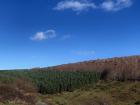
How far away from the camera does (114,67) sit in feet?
136

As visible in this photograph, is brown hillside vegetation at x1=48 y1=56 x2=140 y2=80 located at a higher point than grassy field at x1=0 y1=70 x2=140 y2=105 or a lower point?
Answer: higher

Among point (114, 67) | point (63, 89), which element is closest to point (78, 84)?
point (63, 89)

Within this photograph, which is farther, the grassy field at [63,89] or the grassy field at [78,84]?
the grassy field at [78,84]

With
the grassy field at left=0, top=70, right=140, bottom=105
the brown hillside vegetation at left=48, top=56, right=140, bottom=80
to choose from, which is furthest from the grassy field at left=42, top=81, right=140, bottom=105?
the brown hillside vegetation at left=48, top=56, right=140, bottom=80

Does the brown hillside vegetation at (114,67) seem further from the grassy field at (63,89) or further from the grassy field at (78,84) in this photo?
the grassy field at (63,89)

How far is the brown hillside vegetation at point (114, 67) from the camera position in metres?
40.1

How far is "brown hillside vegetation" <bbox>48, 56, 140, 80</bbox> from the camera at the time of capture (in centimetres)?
4009

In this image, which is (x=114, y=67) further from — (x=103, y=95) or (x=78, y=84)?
(x=103, y=95)

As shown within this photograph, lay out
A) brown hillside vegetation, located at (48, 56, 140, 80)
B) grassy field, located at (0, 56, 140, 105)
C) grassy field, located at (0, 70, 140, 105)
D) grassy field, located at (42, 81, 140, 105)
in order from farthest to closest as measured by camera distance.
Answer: brown hillside vegetation, located at (48, 56, 140, 80) < grassy field, located at (42, 81, 140, 105) < grassy field, located at (0, 56, 140, 105) < grassy field, located at (0, 70, 140, 105)

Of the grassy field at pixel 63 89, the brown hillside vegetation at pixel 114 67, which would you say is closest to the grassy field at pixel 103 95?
the grassy field at pixel 63 89

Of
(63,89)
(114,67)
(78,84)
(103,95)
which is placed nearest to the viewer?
(103,95)

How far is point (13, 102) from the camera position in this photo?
88.5 feet

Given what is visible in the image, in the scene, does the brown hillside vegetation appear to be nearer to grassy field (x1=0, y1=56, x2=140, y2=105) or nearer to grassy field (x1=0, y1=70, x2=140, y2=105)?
grassy field (x1=0, y1=56, x2=140, y2=105)

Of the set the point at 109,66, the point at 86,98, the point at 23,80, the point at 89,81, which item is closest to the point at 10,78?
the point at 23,80
